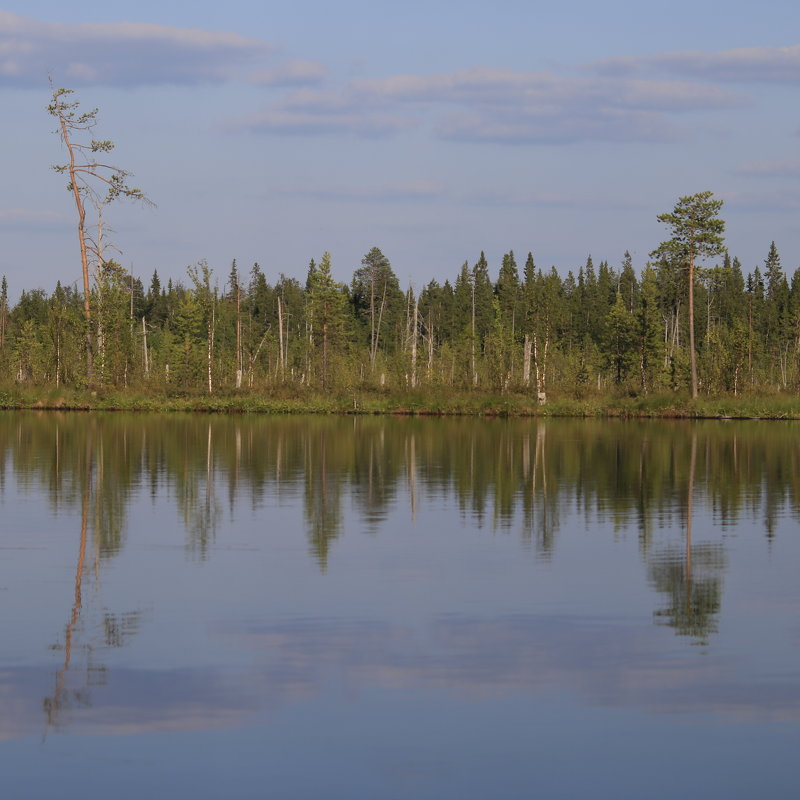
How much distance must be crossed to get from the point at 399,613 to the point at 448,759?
447 cm

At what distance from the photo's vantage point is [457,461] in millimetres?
32500

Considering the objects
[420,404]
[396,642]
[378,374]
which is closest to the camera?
[396,642]

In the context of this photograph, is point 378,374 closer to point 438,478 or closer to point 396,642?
point 438,478

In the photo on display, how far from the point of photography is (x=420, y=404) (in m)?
69.4

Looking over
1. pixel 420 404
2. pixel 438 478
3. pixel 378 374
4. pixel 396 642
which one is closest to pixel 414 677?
pixel 396 642

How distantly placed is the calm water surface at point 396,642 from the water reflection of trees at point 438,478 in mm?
157

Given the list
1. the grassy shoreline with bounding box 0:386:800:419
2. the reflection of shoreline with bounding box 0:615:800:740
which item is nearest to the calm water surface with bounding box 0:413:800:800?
the reflection of shoreline with bounding box 0:615:800:740

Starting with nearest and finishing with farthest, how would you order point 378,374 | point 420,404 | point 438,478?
point 438,478
point 420,404
point 378,374

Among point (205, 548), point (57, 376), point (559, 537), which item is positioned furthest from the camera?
point (57, 376)

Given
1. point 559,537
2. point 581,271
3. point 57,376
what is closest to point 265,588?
point 559,537

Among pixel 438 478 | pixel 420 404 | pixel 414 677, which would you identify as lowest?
pixel 414 677

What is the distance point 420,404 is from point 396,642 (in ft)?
191

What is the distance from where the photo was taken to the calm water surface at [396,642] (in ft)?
26.1

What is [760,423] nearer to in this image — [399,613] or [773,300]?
[399,613]
